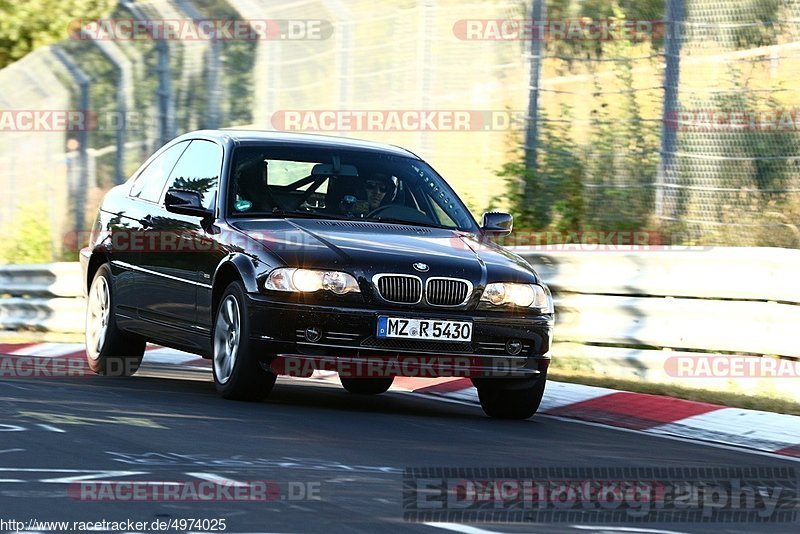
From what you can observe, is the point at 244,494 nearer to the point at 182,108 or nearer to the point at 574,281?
the point at 574,281

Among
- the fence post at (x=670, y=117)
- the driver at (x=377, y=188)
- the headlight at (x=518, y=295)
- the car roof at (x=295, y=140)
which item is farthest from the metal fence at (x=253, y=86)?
the headlight at (x=518, y=295)

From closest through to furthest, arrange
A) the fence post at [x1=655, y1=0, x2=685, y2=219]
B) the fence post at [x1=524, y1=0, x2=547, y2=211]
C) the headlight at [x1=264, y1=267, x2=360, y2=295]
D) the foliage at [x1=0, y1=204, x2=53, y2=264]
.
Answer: the headlight at [x1=264, y1=267, x2=360, y2=295], the fence post at [x1=655, y1=0, x2=685, y2=219], the fence post at [x1=524, y1=0, x2=547, y2=211], the foliage at [x1=0, y1=204, x2=53, y2=264]

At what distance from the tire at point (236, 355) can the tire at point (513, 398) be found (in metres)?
1.35

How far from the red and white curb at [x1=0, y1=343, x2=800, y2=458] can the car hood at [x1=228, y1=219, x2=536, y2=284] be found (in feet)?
3.50

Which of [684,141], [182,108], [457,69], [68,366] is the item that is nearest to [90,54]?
[182,108]

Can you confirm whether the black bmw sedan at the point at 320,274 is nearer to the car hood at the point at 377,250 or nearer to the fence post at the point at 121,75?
the car hood at the point at 377,250

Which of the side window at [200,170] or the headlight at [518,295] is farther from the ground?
the side window at [200,170]

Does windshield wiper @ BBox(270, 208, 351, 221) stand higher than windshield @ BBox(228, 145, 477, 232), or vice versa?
windshield @ BBox(228, 145, 477, 232)

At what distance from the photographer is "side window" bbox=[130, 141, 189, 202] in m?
11.6

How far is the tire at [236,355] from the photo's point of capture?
9.53 m

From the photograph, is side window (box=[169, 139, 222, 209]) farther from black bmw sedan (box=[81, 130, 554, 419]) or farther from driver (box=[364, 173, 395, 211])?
driver (box=[364, 173, 395, 211])

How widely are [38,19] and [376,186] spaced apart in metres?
25.1

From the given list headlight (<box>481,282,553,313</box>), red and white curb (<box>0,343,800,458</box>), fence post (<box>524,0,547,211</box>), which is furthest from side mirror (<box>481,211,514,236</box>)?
fence post (<box>524,0,547,211</box>)

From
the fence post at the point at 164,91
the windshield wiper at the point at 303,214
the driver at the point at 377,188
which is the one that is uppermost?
the fence post at the point at 164,91
